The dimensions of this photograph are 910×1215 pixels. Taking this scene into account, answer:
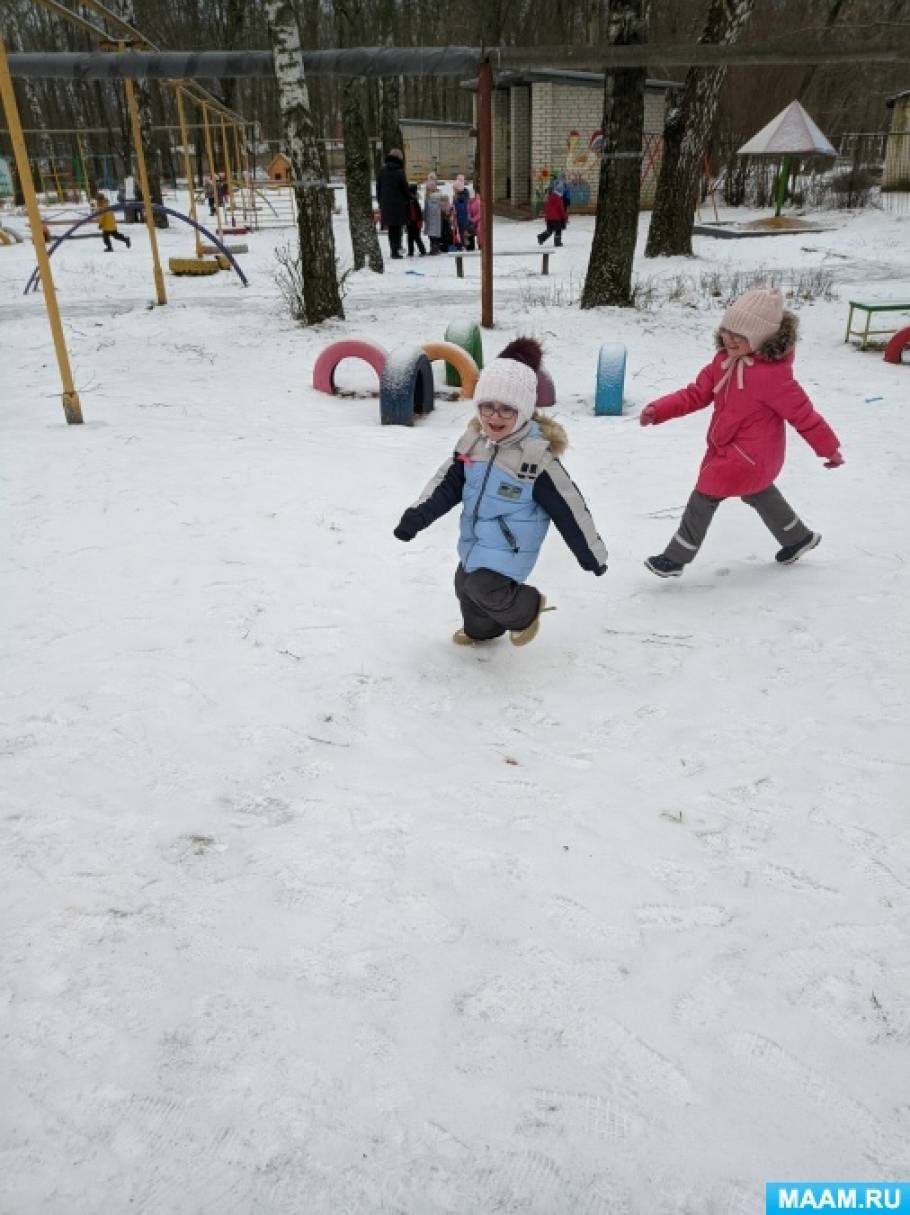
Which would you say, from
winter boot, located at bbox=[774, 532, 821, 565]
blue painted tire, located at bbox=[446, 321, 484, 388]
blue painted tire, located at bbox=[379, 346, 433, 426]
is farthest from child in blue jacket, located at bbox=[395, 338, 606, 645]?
blue painted tire, located at bbox=[446, 321, 484, 388]

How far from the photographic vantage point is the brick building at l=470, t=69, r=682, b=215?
68.3 feet

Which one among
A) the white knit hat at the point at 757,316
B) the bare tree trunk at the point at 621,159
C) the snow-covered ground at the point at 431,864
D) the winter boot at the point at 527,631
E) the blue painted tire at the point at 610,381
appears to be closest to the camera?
the snow-covered ground at the point at 431,864

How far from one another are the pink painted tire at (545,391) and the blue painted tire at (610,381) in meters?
0.36

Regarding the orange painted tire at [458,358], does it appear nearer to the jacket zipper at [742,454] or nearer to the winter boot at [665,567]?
the winter boot at [665,567]

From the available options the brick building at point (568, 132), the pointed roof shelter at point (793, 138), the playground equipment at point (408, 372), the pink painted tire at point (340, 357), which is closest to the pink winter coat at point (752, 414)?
the playground equipment at point (408, 372)

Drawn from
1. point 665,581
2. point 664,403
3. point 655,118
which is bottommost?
point 665,581

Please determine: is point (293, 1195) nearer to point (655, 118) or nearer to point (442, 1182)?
point (442, 1182)

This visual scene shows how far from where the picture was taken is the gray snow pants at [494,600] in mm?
3111

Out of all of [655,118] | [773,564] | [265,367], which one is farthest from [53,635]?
[655,118]

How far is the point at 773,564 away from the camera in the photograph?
157 inches

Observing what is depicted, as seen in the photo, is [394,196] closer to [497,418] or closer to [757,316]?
[757,316]

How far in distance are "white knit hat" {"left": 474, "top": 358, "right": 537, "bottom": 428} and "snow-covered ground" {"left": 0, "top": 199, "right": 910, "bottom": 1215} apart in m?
1.05

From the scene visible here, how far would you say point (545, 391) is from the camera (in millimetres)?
6633

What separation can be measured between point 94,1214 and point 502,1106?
75cm
